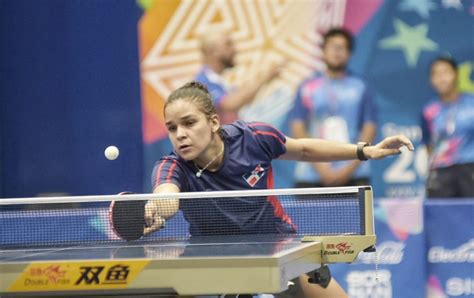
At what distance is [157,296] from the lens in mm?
3441

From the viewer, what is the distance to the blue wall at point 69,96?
33.8 ft

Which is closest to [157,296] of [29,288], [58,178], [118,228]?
[29,288]

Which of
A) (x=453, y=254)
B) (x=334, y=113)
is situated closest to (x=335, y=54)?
(x=334, y=113)

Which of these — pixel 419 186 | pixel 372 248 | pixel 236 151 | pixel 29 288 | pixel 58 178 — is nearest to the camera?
A: pixel 29 288

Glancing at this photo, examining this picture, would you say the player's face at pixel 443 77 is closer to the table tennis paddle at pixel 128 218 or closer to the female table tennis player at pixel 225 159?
the female table tennis player at pixel 225 159

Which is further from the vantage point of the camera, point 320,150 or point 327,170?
point 327,170

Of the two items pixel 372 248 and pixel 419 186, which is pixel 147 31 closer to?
pixel 419 186

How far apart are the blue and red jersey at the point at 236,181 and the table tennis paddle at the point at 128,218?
0.84 feet

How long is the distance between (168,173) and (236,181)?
0.37 m

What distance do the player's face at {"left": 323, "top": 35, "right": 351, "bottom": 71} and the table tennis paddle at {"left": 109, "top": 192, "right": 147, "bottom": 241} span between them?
5.62 m

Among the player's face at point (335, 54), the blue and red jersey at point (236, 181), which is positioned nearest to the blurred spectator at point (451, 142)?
the player's face at point (335, 54)

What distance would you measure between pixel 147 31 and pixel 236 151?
18.2 feet

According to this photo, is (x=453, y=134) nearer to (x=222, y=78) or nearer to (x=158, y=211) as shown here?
(x=222, y=78)

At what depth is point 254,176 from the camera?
16.1ft
